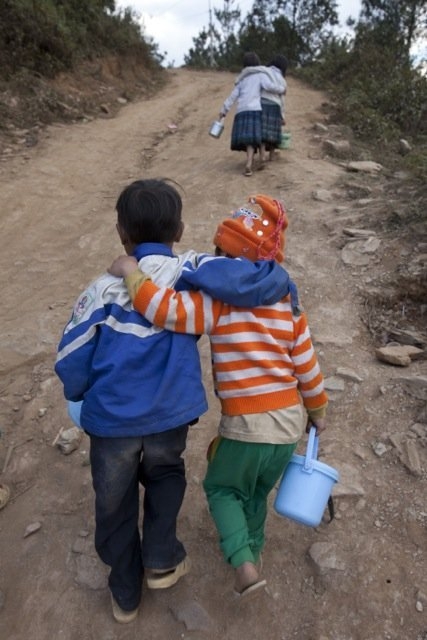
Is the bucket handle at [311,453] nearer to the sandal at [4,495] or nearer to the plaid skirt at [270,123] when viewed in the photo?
the sandal at [4,495]

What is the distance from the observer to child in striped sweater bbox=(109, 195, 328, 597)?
5.28 ft

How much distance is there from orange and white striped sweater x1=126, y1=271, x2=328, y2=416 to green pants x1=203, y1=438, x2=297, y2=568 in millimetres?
139

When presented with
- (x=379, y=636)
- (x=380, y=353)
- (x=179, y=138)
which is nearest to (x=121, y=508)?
(x=379, y=636)

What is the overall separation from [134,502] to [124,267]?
79 centimetres

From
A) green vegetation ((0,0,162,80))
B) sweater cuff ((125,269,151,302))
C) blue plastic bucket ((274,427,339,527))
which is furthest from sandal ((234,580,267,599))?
green vegetation ((0,0,162,80))

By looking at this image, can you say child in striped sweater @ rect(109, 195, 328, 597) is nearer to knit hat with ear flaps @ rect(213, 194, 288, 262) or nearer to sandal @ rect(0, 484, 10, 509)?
knit hat with ear flaps @ rect(213, 194, 288, 262)

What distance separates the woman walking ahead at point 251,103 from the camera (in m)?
6.14

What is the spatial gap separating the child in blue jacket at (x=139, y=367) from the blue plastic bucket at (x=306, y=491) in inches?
14.2

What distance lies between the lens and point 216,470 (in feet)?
5.80

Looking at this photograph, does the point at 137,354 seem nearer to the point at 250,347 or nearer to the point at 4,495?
the point at 250,347

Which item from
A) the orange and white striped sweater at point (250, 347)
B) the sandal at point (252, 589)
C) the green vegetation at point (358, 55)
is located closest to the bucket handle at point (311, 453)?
the orange and white striped sweater at point (250, 347)

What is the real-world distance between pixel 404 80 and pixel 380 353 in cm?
964

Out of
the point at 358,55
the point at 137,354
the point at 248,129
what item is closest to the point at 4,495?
the point at 137,354

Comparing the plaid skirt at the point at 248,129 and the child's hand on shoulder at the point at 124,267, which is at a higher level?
the child's hand on shoulder at the point at 124,267
